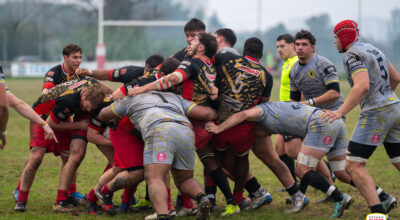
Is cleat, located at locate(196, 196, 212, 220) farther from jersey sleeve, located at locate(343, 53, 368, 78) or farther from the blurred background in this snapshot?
the blurred background

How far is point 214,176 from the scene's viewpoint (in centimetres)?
656

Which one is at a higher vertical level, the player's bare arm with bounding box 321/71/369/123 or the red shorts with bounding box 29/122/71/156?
the player's bare arm with bounding box 321/71/369/123

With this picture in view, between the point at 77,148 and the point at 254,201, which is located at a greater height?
the point at 77,148

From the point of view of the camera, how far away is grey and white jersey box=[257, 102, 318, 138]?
6230 mm

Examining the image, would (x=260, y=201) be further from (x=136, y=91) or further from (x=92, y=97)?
(x=92, y=97)

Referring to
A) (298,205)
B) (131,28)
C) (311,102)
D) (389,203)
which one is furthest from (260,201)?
(131,28)

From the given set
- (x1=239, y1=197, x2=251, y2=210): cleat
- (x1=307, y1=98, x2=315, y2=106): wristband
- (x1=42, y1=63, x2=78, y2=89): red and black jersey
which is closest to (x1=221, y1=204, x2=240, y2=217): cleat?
(x1=239, y1=197, x2=251, y2=210): cleat

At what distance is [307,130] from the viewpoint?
622 centimetres

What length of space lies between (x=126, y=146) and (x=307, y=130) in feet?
6.71

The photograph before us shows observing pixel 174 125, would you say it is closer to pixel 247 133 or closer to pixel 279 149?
pixel 247 133

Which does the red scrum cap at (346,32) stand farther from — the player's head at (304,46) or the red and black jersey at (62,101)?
the red and black jersey at (62,101)

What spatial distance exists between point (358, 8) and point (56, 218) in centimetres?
4432

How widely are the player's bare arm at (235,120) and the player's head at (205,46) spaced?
29.9 inches

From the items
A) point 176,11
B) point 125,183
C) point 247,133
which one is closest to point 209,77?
point 247,133
